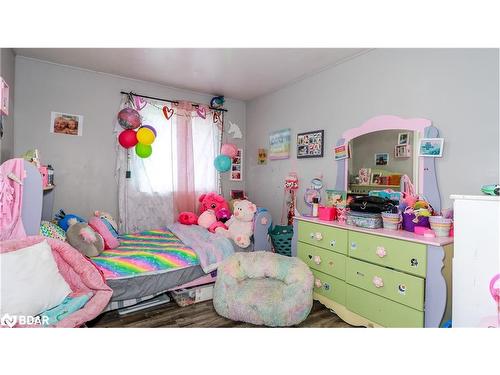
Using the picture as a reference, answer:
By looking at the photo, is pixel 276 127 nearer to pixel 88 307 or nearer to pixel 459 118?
pixel 459 118

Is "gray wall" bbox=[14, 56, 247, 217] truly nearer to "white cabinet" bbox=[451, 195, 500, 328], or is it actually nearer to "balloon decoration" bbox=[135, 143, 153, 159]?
"balloon decoration" bbox=[135, 143, 153, 159]

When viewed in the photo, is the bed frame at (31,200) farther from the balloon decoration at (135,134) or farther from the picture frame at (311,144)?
the picture frame at (311,144)

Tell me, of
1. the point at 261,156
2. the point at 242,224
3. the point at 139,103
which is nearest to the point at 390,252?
the point at 242,224

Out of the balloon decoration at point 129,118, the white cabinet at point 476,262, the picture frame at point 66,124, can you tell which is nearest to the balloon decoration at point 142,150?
the balloon decoration at point 129,118

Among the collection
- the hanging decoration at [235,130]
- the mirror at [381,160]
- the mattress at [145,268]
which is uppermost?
the hanging decoration at [235,130]

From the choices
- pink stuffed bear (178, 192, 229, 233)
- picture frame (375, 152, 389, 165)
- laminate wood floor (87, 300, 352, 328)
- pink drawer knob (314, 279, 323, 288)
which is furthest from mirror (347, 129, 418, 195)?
pink stuffed bear (178, 192, 229, 233)

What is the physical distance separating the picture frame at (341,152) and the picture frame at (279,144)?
2.68ft

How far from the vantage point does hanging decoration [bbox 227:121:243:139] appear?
4328mm

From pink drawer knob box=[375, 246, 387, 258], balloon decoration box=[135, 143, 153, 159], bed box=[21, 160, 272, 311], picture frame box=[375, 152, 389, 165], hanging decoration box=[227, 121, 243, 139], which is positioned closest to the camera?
bed box=[21, 160, 272, 311]

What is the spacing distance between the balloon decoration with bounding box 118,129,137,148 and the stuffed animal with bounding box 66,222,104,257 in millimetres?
1313

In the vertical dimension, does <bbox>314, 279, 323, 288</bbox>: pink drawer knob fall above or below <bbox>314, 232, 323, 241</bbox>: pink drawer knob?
below

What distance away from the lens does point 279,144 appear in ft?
12.3

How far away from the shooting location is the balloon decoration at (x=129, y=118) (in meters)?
3.32
